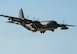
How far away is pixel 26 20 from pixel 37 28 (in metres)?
5.86

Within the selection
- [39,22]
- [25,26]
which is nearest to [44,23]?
[39,22]

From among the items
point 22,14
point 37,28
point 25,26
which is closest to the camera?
point 37,28

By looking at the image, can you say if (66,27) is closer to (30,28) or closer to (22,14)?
(30,28)

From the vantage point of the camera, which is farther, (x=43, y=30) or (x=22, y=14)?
(x=22, y=14)

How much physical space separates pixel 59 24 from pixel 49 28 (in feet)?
24.4

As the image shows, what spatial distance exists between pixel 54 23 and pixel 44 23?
156 inches

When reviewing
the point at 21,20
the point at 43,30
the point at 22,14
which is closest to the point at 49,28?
the point at 43,30

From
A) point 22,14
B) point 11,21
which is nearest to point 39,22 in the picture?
point 11,21

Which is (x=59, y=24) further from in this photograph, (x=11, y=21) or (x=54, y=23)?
(x=11, y=21)

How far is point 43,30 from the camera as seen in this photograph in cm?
13675

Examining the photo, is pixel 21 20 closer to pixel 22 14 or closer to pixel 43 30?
pixel 43 30

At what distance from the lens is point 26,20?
139m

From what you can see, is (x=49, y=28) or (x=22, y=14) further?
(x=22, y=14)

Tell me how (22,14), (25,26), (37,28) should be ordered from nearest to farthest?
(37,28), (25,26), (22,14)
